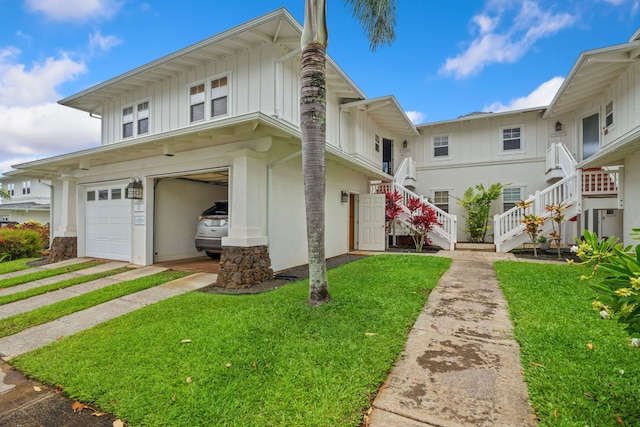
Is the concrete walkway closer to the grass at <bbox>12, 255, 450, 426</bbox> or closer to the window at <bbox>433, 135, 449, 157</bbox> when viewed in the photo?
the grass at <bbox>12, 255, 450, 426</bbox>

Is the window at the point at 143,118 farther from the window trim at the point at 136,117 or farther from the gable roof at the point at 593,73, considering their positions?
the gable roof at the point at 593,73

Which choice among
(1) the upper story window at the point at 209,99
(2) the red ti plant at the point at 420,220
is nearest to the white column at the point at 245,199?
(1) the upper story window at the point at 209,99

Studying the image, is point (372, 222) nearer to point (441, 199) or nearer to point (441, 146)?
point (441, 199)

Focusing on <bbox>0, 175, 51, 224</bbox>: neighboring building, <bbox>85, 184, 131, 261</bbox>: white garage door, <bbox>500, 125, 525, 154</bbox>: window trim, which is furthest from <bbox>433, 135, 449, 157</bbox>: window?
<bbox>0, 175, 51, 224</bbox>: neighboring building

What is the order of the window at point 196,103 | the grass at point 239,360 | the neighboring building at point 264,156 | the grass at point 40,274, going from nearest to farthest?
1. the grass at point 239,360
2. the neighboring building at point 264,156
3. the grass at point 40,274
4. the window at point 196,103

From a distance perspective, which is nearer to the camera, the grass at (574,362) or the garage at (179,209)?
the grass at (574,362)

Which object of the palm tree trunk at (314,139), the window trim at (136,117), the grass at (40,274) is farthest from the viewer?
the window trim at (136,117)

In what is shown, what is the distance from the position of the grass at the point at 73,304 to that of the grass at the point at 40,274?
2.57 m

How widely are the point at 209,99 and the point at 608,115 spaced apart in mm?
12556

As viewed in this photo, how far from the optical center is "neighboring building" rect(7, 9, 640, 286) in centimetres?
639

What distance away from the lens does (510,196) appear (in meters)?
13.5

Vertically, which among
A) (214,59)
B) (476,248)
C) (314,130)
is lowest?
(476,248)

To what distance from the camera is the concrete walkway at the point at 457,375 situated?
212cm

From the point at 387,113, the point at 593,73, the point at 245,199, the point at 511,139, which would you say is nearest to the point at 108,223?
the point at 245,199
